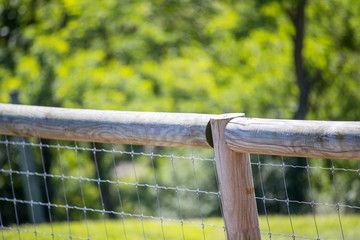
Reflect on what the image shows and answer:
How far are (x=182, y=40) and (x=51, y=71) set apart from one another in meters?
3.03

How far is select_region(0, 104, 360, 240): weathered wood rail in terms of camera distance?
1.82m

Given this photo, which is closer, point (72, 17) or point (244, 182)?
point (244, 182)

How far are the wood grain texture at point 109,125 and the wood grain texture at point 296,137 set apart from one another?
0.61 feet

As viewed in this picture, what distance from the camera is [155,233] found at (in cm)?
538

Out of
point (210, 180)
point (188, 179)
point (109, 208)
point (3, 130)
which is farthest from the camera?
point (109, 208)

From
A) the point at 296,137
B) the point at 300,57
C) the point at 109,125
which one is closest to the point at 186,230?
the point at 109,125

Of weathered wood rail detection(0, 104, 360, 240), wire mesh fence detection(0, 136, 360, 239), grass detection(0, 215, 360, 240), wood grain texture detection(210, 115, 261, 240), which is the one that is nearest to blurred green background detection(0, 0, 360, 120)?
wire mesh fence detection(0, 136, 360, 239)

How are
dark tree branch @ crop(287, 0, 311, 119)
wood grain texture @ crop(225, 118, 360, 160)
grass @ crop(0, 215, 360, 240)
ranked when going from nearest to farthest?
wood grain texture @ crop(225, 118, 360, 160)
grass @ crop(0, 215, 360, 240)
dark tree branch @ crop(287, 0, 311, 119)

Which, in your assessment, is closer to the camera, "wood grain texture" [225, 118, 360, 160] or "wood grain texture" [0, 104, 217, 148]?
"wood grain texture" [225, 118, 360, 160]

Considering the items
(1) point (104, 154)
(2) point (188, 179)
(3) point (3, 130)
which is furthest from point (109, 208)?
(3) point (3, 130)

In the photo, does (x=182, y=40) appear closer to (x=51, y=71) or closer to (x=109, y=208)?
(x=51, y=71)

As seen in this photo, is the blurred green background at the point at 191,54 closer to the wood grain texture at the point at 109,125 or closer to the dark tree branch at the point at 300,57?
the dark tree branch at the point at 300,57

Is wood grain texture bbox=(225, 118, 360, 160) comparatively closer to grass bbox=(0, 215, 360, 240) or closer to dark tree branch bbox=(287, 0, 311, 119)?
grass bbox=(0, 215, 360, 240)

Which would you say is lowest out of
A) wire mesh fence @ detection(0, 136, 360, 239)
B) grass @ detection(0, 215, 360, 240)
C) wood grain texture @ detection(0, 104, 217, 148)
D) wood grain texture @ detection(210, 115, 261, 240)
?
wire mesh fence @ detection(0, 136, 360, 239)
